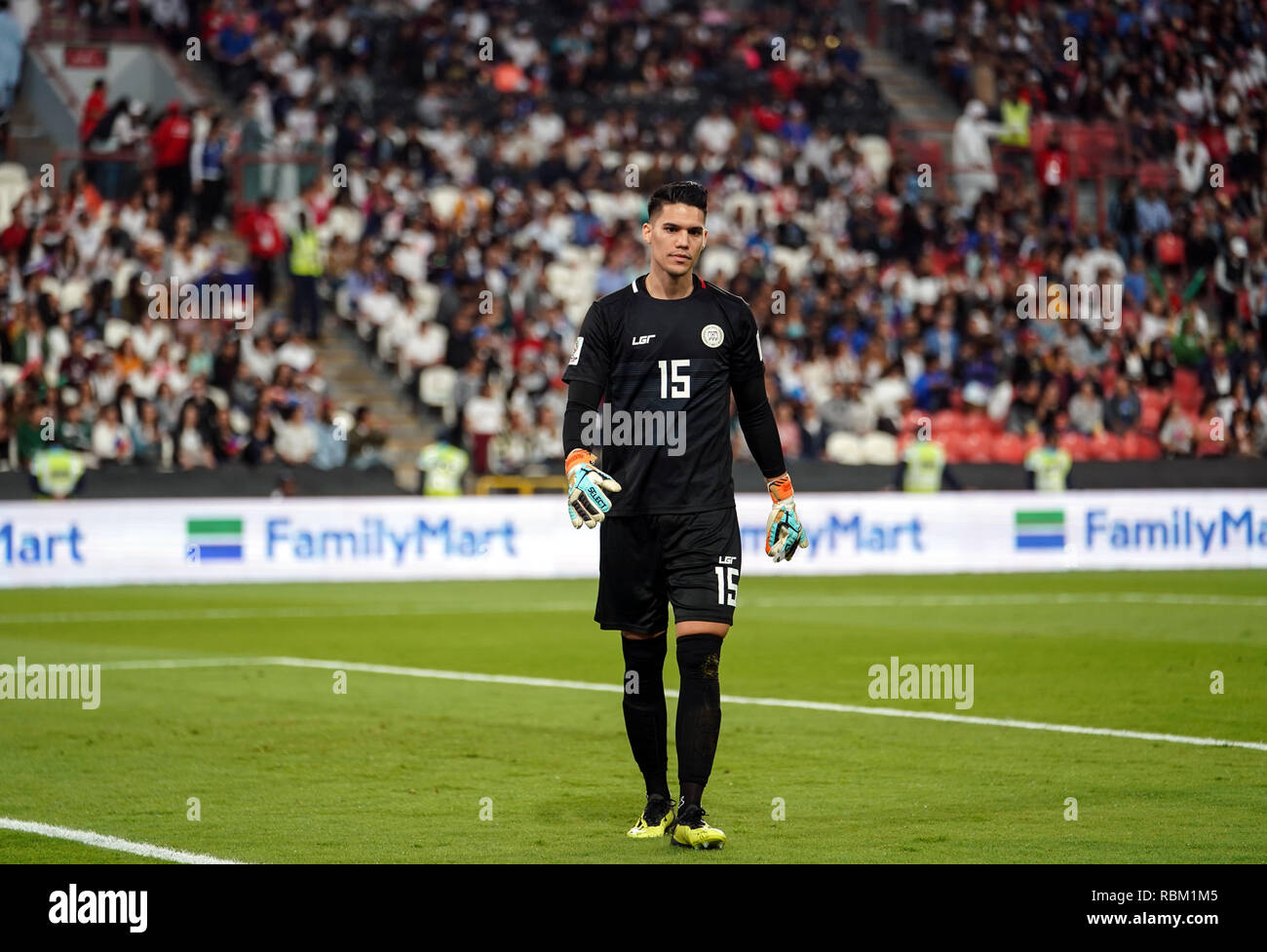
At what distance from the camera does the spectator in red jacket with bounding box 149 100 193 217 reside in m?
27.0

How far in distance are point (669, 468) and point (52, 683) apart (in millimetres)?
6913

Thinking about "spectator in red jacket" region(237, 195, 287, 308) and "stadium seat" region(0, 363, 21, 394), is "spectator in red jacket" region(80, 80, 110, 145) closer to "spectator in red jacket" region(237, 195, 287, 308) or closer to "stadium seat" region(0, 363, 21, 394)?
"spectator in red jacket" region(237, 195, 287, 308)

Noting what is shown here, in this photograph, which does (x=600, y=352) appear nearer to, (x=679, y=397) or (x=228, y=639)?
(x=679, y=397)

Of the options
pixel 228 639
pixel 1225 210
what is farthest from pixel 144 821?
pixel 1225 210

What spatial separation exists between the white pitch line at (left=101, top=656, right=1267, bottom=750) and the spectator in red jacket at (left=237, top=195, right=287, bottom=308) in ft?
41.1

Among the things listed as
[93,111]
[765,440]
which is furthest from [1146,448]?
[765,440]

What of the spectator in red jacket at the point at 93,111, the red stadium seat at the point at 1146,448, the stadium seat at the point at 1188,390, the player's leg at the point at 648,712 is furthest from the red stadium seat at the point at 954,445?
the player's leg at the point at 648,712

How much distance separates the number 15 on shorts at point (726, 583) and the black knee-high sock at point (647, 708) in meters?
0.36

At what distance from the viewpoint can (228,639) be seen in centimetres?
1647

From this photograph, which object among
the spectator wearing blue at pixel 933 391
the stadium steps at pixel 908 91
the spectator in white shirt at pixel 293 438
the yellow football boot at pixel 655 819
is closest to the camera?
the yellow football boot at pixel 655 819

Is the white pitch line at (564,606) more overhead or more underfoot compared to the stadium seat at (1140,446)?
more underfoot

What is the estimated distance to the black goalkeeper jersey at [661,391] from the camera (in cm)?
775

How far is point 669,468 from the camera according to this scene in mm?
7758

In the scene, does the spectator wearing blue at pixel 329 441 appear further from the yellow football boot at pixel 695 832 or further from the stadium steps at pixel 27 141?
the yellow football boot at pixel 695 832
